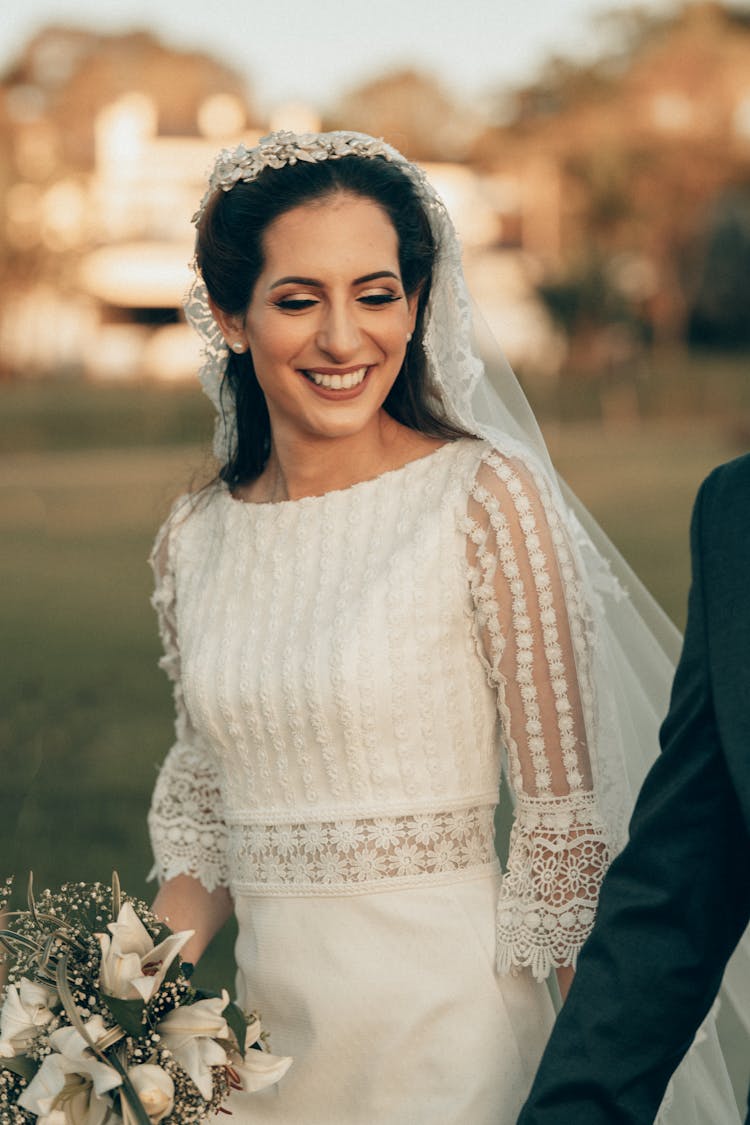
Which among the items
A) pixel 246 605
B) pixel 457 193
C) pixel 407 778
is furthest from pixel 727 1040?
pixel 457 193

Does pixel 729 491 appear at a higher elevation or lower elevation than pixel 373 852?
higher

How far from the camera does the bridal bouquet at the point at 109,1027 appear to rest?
229cm

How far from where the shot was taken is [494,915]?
291 cm

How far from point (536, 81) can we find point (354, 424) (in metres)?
69.9

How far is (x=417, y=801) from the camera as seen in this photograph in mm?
2926

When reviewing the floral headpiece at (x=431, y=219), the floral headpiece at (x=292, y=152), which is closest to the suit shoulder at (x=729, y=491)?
the floral headpiece at (x=431, y=219)

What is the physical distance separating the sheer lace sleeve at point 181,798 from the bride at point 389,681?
0.09ft

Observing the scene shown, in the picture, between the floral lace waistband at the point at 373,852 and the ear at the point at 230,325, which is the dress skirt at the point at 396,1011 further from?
the ear at the point at 230,325

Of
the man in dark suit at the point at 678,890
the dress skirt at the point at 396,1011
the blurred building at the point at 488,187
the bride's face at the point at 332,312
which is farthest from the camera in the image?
the blurred building at the point at 488,187

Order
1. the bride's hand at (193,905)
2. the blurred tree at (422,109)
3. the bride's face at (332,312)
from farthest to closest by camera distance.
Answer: the blurred tree at (422,109), the bride's hand at (193,905), the bride's face at (332,312)

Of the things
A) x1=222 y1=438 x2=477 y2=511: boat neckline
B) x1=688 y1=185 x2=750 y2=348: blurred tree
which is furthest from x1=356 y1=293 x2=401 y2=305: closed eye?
x1=688 y1=185 x2=750 y2=348: blurred tree

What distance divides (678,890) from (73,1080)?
0.95 m

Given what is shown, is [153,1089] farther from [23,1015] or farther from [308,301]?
[308,301]

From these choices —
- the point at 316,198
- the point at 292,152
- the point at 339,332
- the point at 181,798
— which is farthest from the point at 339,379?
the point at 181,798
